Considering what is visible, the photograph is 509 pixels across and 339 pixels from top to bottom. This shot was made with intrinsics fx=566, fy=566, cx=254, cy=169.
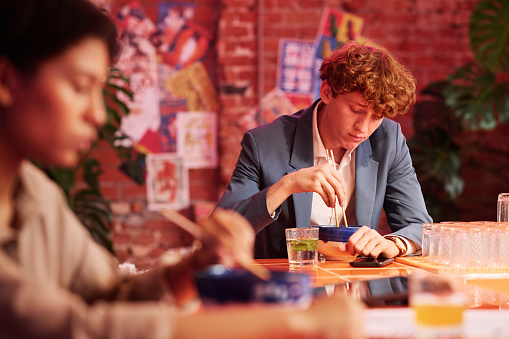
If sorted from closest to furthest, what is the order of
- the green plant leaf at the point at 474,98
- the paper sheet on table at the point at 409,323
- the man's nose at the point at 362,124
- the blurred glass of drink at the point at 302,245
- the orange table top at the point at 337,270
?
the paper sheet on table at the point at 409,323 < the orange table top at the point at 337,270 < the blurred glass of drink at the point at 302,245 < the man's nose at the point at 362,124 < the green plant leaf at the point at 474,98

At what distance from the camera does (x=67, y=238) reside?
82 cm

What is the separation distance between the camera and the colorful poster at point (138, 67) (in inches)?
138

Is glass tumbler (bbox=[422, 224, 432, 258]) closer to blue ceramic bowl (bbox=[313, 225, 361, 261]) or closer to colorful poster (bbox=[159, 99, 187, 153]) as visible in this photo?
blue ceramic bowl (bbox=[313, 225, 361, 261])

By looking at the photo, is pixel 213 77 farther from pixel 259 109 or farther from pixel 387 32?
pixel 387 32

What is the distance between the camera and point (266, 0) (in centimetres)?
354

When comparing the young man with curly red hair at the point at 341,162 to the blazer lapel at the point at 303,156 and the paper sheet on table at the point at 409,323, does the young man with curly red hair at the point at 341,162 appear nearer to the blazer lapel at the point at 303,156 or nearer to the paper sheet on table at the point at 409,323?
the blazer lapel at the point at 303,156

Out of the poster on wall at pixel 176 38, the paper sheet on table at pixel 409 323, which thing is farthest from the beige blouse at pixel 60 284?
the poster on wall at pixel 176 38

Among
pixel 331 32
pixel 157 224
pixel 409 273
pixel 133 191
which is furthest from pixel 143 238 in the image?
pixel 409 273

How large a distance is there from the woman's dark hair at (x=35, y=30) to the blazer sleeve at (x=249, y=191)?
117 centimetres

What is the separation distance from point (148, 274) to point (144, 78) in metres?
2.79

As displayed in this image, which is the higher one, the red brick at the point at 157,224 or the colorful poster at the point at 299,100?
the colorful poster at the point at 299,100

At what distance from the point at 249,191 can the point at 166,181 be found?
1.65 m

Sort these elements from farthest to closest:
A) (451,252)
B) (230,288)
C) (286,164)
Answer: (286,164)
(451,252)
(230,288)

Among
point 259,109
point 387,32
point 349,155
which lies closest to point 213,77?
point 259,109
